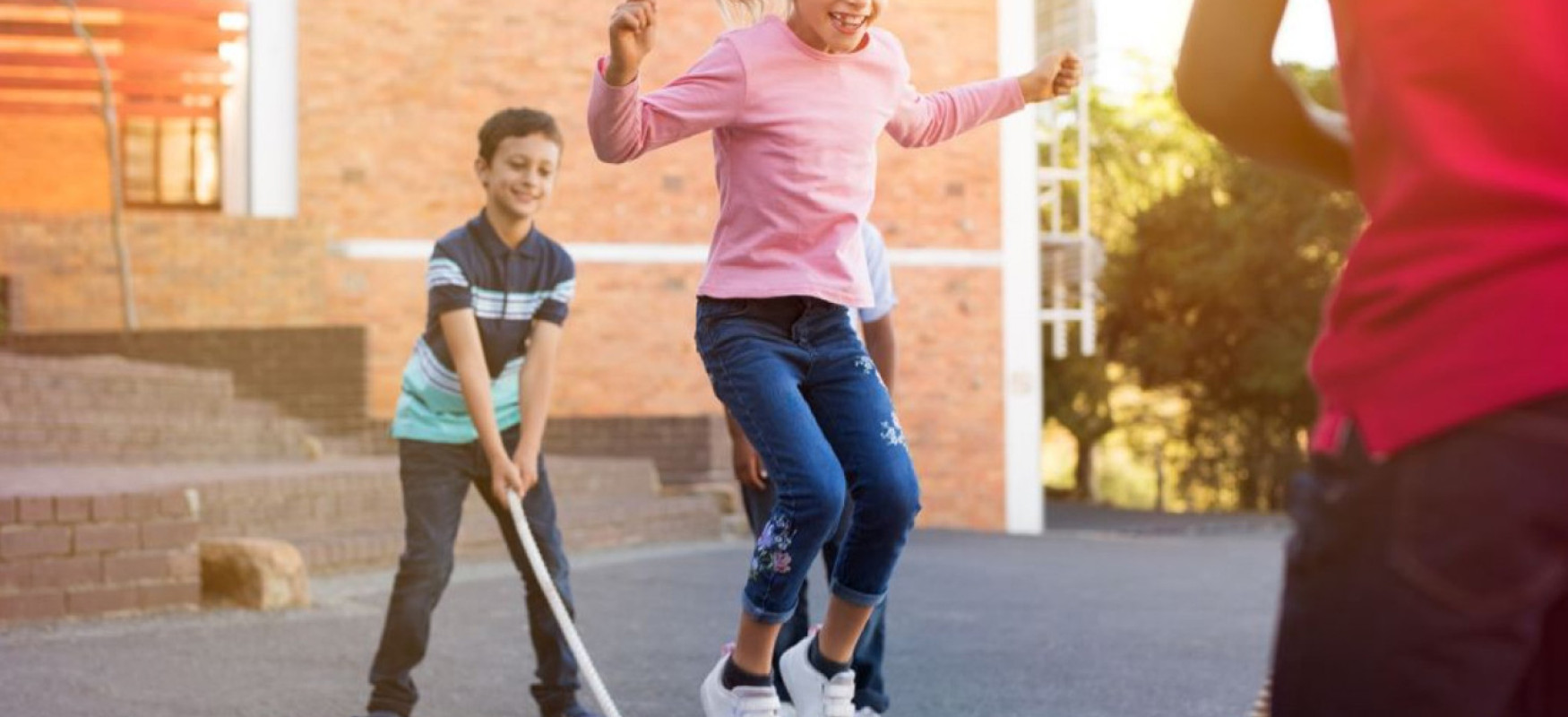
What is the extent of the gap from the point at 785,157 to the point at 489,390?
4.56 feet

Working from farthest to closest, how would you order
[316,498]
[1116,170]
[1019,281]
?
[1116,170]
[1019,281]
[316,498]

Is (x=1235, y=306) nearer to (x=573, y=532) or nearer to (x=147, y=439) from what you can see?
(x=573, y=532)

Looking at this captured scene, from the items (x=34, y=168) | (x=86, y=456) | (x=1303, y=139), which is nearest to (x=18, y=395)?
(x=86, y=456)

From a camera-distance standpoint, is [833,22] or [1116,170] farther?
[1116,170]

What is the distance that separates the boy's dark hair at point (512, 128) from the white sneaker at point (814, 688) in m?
1.59

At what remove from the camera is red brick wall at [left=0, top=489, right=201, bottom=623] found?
8.20m

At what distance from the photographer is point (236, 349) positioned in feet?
58.6

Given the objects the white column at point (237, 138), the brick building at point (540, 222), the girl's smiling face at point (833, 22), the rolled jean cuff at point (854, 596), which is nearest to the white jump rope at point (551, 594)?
the rolled jean cuff at point (854, 596)

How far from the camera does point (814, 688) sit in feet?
15.2

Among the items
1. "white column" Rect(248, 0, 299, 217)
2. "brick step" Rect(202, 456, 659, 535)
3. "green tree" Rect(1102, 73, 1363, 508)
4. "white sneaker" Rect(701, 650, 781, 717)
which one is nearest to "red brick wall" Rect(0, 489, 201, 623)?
"brick step" Rect(202, 456, 659, 535)

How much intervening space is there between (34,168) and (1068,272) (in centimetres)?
1343

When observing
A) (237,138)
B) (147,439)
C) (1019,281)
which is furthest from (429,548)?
(1019,281)

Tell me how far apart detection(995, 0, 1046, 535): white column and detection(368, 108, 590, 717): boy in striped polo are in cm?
1710

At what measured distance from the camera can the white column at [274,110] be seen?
20.4 metres
